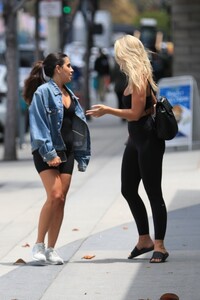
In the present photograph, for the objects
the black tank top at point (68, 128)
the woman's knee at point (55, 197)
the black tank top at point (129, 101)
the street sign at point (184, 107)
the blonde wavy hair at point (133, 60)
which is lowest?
the street sign at point (184, 107)

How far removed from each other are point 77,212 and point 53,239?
300 centimetres

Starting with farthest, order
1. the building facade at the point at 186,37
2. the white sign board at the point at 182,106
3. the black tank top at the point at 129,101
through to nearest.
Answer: the building facade at the point at 186,37
the white sign board at the point at 182,106
the black tank top at the point at 129,101

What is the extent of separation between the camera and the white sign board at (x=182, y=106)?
18703mm

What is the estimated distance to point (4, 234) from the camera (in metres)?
10.6

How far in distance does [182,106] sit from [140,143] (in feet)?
33.1

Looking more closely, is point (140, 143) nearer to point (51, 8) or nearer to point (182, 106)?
point (182, 106)

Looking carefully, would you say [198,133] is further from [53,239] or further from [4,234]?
[53,239]

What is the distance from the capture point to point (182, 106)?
1883cm

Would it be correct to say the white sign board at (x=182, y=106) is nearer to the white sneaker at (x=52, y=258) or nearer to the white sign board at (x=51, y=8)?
the white sign board at (x=51, y=8)

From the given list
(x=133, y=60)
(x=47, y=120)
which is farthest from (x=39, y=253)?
(x=133, y=60)

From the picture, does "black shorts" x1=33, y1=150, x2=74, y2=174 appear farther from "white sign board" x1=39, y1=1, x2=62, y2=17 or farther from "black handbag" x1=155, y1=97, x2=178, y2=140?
"white sign board" x1=39, y1=1, x2=62, y2=17

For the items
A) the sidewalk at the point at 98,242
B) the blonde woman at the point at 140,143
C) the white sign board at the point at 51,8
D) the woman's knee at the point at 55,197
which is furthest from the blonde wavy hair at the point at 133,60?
the white sign board at the point at 51,8

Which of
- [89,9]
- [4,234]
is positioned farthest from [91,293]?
[89,9]

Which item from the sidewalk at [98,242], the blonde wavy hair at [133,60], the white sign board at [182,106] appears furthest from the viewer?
the white sign board at [182,106]
